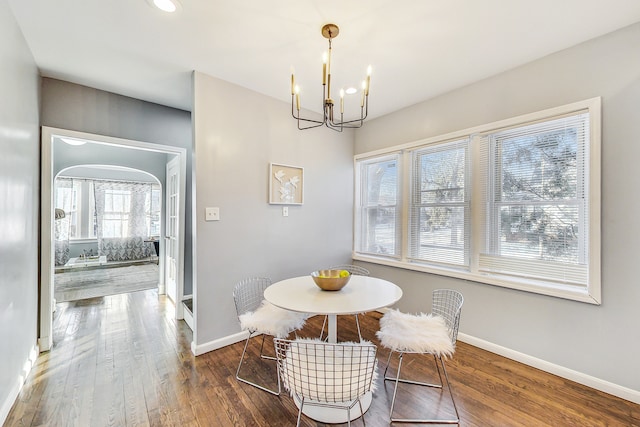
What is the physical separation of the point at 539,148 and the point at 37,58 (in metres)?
4.27

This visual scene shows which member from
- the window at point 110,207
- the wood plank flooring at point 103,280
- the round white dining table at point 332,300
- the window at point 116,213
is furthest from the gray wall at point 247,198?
the window at point 116,213

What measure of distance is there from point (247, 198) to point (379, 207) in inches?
69.4

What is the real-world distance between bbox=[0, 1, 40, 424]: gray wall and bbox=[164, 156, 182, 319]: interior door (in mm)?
1226

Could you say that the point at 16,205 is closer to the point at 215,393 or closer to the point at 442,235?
the point at 215,393

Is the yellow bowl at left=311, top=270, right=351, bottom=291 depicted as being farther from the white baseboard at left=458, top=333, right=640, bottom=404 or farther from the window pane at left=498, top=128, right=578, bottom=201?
the window pane at left=498, top=128, right=578, bottom=201

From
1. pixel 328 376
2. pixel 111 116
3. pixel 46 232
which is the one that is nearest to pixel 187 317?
pixel 46 232

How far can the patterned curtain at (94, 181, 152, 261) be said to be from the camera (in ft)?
23.0

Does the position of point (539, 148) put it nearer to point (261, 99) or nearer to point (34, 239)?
point (261, 99)

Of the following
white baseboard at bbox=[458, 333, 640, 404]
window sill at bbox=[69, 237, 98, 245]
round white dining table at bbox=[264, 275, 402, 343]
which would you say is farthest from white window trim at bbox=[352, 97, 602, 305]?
window sill at bbox=[69, 237, 98, 245]

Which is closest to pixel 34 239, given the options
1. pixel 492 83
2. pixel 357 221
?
pixel 357 221

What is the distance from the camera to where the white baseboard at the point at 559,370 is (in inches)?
73.0

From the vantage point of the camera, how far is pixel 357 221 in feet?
12.5

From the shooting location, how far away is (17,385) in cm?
187

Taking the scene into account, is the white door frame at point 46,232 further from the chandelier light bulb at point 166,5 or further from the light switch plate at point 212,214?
the chandelier light bulb at point 166,5
